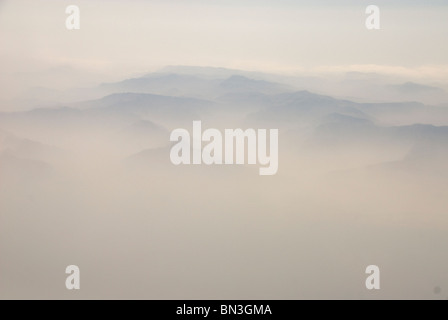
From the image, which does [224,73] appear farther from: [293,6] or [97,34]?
[97,34]

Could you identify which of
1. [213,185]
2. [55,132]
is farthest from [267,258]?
[55,132]

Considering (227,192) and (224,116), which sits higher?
(224,116)

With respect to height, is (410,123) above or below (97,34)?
below

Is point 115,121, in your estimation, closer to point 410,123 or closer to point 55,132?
point 55,132

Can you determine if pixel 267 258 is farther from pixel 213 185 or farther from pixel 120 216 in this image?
pixel 120 216

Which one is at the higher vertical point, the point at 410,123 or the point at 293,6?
the point at 293,6

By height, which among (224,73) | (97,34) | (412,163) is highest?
(97,34)
